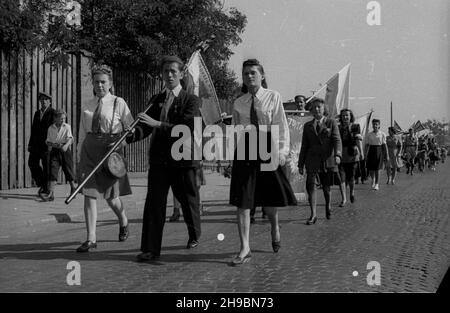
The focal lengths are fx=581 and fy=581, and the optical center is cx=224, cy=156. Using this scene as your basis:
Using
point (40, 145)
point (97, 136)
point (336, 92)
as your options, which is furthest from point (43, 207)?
point (336, 92)

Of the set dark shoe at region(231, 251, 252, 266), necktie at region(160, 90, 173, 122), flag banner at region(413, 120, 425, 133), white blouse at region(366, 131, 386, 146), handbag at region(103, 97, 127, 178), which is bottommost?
dark shoe at region(231, 251, 252, 266)

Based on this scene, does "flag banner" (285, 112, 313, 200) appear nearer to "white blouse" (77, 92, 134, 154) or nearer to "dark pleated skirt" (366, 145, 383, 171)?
"white blouse" (77, 92, 134, 154)

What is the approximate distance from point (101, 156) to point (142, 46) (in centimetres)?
1049

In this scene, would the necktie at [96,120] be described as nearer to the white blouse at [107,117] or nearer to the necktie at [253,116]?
the white blouse at [107,117]

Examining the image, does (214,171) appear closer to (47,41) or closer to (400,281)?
(47,41)

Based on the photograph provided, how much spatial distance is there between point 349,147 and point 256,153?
6.29m

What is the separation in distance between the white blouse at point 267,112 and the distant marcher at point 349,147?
5941mm

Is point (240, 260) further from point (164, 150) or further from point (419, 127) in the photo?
point (419, 127)

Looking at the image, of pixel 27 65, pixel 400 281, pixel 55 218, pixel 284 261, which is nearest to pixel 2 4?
pixel 27 65

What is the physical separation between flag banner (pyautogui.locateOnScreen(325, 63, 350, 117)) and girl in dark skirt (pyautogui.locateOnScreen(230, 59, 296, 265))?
721cm

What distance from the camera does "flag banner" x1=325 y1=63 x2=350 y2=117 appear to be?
12.4m

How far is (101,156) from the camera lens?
18.8 ft

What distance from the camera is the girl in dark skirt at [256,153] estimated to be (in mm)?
5250

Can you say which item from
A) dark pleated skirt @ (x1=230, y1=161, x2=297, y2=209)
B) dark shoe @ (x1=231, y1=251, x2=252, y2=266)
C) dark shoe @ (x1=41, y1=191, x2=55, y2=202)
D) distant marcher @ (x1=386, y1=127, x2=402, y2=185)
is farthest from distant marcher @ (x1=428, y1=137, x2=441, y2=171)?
dark shoe @ (x1=231, y1=251, x2=252, y2=266)
